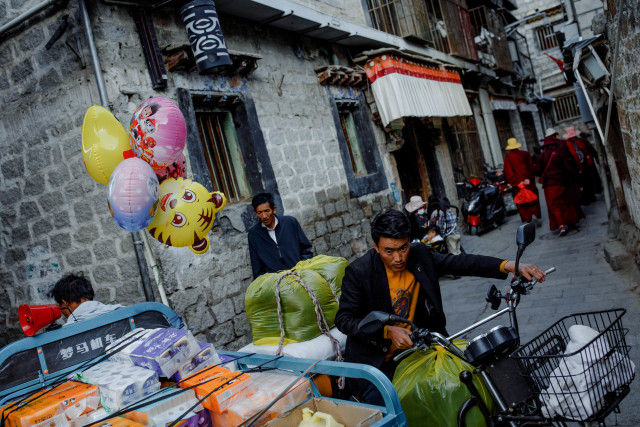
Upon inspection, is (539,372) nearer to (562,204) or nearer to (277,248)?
(277,248)

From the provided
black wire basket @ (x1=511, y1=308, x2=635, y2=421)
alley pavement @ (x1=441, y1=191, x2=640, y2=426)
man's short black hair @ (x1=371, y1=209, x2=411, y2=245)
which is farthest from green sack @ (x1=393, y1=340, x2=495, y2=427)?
alley pavement @ (x1=441, y1=191, x2=640, y2=426)

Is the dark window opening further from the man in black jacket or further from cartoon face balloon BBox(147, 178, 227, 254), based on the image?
the man in black jacket

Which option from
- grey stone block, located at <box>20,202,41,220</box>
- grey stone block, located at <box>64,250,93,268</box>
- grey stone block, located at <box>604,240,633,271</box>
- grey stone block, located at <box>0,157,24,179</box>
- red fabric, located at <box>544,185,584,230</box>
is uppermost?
grey stone block, located at <box>0,157,24,179</box>

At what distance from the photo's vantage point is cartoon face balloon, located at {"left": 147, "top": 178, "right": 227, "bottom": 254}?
12.2 ft

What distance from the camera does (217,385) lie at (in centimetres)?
226

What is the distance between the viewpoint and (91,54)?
16.1 feet

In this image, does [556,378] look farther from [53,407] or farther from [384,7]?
[384,7]

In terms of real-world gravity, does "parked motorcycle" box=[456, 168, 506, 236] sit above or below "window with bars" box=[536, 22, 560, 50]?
below

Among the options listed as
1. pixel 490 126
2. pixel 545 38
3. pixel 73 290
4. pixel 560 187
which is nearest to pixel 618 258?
pixel 560 187

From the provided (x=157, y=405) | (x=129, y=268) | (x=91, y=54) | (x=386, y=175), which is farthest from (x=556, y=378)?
(x=386, y=175)

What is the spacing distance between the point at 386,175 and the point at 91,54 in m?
6.14

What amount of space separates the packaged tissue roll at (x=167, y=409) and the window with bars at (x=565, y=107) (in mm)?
28593

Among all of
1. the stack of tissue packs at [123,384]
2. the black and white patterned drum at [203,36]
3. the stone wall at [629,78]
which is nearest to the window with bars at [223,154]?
the black and white patterned drum at [203,36]

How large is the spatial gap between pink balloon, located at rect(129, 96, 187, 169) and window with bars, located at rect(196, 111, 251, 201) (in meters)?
2.44
